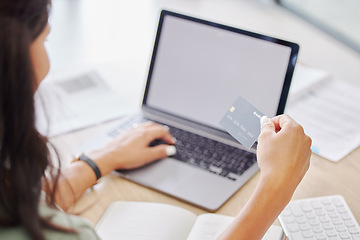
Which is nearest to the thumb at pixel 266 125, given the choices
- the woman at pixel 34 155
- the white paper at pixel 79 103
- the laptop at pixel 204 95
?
the woman at pixel 34 155

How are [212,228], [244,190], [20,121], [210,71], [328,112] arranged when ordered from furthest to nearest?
[328,112] < [210,71] < [244,190] < [212,228] < [20,121]

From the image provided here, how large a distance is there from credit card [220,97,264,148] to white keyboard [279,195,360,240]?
17 centimetres

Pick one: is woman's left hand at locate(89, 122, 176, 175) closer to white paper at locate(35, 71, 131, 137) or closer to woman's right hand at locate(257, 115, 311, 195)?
white paper at locate(35, 71, 131, 137)

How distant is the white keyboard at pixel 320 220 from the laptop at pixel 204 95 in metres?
0.14

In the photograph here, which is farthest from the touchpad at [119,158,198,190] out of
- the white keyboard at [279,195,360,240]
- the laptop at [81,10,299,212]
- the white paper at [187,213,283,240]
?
the white keyboard at [279,195,360,240]

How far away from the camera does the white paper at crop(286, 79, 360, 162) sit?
3.74 feet

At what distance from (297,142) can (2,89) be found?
0.49 m

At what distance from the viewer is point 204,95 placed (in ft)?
3.81

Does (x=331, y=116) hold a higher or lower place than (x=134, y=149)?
higher

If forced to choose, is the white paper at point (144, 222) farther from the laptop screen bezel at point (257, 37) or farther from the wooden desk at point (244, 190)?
the laptop screen bezel at point (257, 37)

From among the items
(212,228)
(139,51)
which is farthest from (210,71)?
(139,51)

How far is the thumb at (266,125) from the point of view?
32.4 inches

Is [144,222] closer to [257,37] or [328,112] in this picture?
[257,37]

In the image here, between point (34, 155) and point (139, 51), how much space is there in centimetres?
197
